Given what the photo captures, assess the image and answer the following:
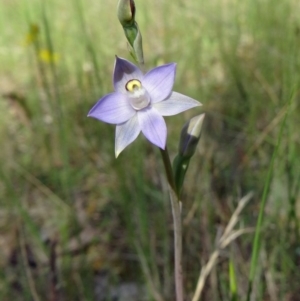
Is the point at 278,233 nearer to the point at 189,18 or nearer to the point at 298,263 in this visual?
the point at 298,263

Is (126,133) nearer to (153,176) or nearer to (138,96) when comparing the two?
(138,96)

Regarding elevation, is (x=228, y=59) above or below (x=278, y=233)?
above

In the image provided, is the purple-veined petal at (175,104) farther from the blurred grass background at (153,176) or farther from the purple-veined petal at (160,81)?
the blurred grass background at (153,176)

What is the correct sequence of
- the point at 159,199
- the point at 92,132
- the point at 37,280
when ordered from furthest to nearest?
the point at 92,132 < the point at 159,199 < the point at 37,280

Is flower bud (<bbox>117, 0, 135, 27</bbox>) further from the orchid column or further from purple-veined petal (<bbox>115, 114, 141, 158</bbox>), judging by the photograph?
purple-veined petal (<bbox>115, 114, 141, 158</bbox>)

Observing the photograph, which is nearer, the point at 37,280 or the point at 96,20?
the point at 37,280

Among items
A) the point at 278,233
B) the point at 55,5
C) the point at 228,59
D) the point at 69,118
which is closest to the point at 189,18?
the point at 228,59

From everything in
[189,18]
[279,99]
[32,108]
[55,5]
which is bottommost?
[279,99]
